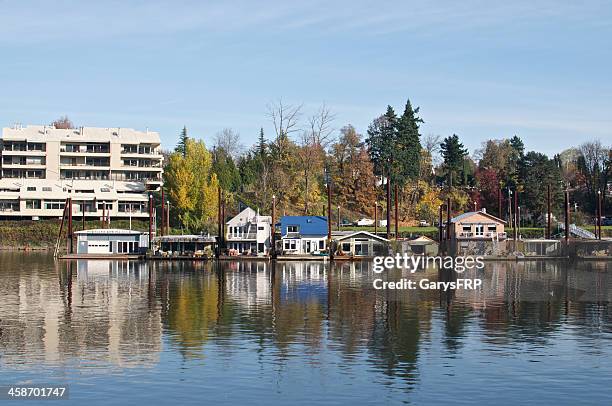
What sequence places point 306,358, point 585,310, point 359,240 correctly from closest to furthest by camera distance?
point 306,358 → point 585,310 → point 359,240

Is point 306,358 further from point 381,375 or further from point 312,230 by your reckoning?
point 312,230

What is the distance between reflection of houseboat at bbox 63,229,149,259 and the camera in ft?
368

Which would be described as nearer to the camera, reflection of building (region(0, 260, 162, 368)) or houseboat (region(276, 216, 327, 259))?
reflection of building (region(0, 260, 162, 368))

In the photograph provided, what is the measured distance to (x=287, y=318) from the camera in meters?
47.6

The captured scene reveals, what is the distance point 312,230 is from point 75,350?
7513 cm

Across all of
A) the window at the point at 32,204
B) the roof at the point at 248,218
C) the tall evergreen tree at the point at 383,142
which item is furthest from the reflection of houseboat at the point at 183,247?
the tall evergreen tree at the point at 383,142

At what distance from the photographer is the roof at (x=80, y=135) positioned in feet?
495

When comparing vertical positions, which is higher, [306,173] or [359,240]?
[306,173]

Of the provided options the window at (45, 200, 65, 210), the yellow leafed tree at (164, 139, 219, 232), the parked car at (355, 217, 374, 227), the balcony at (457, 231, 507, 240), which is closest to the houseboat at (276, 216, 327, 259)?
the balcony at (457, 231, 507, 240)

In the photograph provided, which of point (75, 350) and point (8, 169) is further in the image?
point (8, 169)

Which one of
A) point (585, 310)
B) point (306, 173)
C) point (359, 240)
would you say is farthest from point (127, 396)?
point (306, 173)

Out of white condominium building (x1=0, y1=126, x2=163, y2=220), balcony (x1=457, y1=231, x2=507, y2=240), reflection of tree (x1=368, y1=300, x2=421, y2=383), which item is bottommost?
reflection of tree (x1=368, y1=300, x2=421, y2=383)

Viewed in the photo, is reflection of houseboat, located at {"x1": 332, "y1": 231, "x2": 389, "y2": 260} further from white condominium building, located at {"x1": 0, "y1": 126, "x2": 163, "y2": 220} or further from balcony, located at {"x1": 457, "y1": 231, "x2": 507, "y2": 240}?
white condominium building, located at {"x1": 0, "y1": 126, "x2": 163, "y2": 220}

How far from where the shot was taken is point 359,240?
109 metres
